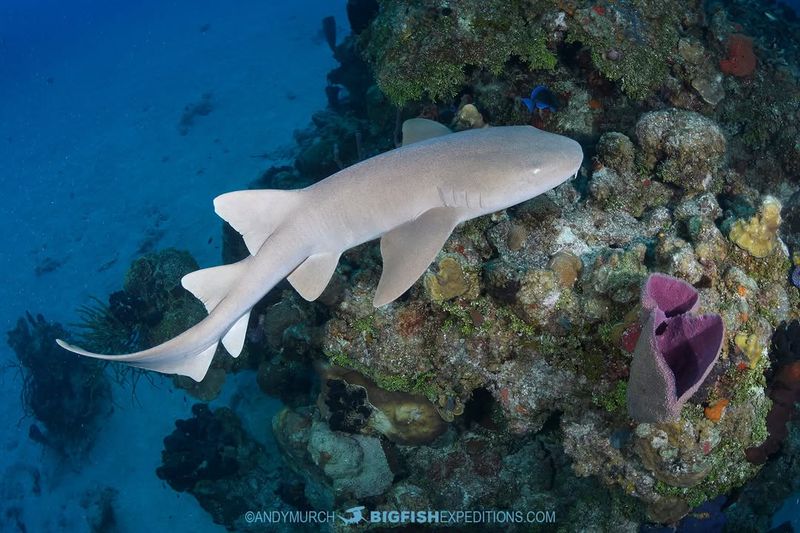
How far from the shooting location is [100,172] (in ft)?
69.9

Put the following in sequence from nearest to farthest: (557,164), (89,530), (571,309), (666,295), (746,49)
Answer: (557,164)
(666,295)
(571,309)
(746,49)
(89,530)

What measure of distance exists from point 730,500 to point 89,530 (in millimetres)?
13004

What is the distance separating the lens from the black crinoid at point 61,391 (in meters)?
13.0

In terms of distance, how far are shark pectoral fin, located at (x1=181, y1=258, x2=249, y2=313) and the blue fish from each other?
4.49 m

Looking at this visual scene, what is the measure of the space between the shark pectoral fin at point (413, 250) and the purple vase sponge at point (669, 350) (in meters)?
1.63

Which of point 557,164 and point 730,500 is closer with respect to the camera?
point 557,164

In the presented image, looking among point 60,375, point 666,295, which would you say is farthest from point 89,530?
point 666,295

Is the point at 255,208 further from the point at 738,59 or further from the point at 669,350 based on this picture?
the point at 738,59

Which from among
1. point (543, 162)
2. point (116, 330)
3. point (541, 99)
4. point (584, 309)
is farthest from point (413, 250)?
point (116, 330)

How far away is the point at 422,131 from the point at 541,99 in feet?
8.26

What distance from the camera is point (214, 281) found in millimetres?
4133

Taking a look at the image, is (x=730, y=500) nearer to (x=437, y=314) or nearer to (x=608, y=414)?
(x=608, y=414)

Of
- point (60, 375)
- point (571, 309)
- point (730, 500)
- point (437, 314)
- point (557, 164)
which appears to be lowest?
point (60, 375)

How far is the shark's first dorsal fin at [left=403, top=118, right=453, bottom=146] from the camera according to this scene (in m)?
5.01
